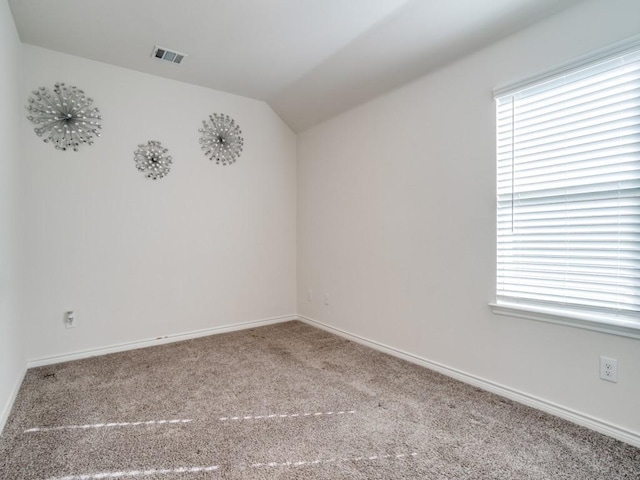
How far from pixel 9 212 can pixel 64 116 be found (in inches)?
41.0

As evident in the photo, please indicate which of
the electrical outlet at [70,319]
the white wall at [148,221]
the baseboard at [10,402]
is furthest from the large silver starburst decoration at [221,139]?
the baseboard at [10,402]

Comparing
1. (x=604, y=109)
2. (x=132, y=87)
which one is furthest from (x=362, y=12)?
(x=132, y=87)

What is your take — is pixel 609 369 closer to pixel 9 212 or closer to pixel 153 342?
pixel 153 342

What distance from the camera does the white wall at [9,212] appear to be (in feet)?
6.42

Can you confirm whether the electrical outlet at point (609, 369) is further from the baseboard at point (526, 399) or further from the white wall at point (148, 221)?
the white wall at point (148, 221)

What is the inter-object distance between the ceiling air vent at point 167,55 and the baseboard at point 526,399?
3041mm

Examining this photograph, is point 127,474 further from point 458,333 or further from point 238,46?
point 238,46

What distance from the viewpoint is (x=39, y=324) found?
8.86 ft

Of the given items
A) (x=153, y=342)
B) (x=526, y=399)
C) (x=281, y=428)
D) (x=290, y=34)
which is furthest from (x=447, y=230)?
(x=153, y=342)

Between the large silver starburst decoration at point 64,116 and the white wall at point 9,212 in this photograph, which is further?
the large silver starburst decoration at point 64,116

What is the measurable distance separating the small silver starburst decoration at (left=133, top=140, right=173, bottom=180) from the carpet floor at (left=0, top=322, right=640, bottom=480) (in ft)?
5.63

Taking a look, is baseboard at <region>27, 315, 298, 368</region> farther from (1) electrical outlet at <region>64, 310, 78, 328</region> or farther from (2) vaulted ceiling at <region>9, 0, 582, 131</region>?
(2) vaulted ceiling at <region>9, 0, 582, 131</region>

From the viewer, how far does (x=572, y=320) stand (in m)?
1.85

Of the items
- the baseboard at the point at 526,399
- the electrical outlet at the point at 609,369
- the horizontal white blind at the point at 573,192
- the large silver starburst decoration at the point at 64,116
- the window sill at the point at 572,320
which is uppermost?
the large silver starburst decoration at the point at 64,116
